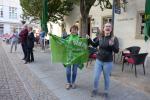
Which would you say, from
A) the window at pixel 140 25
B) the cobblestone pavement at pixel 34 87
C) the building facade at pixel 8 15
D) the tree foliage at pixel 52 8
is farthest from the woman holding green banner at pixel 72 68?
the building facade at pixel 8 15

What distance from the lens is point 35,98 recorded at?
6383mm

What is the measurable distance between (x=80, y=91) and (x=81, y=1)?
8513 mm

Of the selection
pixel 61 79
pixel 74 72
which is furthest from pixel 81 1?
pixel 74 72

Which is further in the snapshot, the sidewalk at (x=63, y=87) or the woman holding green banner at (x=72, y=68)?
the woman holding green banner at (x=72, y=68)

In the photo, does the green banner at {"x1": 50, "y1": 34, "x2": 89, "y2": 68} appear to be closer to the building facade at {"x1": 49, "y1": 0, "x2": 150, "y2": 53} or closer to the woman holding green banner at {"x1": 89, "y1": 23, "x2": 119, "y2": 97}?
the woman holding green banner at {"x1": 89, "y1": 23, "x2": 119, "y2": 97}

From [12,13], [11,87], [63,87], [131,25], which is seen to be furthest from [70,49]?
[12,13]

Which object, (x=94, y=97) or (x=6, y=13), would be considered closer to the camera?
(x=94, y=97)

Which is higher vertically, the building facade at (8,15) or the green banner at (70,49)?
the building facade at (8,15)

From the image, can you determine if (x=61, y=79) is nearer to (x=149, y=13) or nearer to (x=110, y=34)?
(x=110, y=34)

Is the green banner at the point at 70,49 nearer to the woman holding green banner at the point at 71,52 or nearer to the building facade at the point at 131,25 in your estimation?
the woman holding green banner at the point at 71,52

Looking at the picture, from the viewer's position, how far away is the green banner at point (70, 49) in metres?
7.21

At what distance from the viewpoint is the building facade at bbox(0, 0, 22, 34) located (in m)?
61.7

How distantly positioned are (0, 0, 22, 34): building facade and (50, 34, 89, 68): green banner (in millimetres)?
54673

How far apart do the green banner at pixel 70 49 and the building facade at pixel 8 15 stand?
5467 cm
